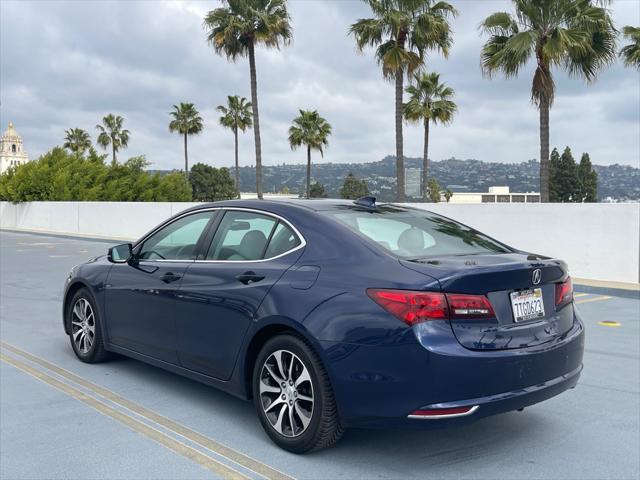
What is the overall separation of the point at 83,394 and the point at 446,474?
116 inches

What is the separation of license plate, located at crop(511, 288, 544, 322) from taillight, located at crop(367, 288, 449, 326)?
0.49 metres

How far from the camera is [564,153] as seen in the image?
314 feet

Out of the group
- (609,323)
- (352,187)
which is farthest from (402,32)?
(352,187)

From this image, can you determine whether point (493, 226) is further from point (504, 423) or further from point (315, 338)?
point (315, 338)

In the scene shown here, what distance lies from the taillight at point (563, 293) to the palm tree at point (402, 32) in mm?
23697

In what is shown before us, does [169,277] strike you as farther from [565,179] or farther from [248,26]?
[565,179]

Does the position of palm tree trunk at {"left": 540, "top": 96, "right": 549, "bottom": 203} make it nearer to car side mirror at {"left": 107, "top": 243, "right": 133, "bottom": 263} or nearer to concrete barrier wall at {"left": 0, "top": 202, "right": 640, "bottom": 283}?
concrete barrier wall at {"left": 0, "top": 202, "right": 640, "bottom": 283}

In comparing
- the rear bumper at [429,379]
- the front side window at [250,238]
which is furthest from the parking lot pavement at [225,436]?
the front side window at [250,238]

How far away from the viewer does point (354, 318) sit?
11.5 ft

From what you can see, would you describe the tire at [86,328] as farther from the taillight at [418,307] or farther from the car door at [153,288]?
the taillight at [418,307]

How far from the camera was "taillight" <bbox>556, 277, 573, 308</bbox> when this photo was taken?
3950 mm

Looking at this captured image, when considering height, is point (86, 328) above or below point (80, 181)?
below

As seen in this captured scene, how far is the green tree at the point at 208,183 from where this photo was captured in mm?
99438

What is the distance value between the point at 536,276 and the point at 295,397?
5.19 feet
